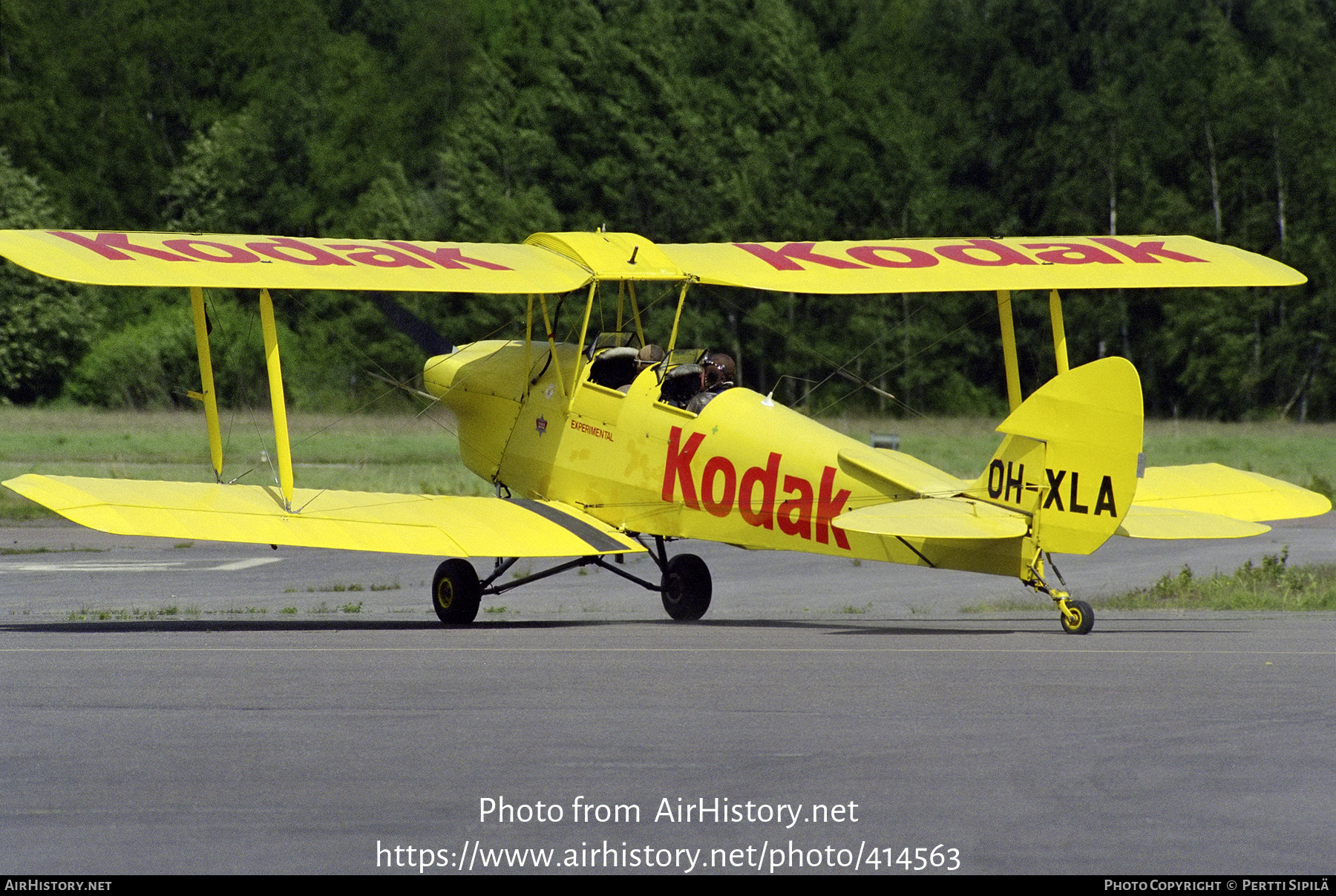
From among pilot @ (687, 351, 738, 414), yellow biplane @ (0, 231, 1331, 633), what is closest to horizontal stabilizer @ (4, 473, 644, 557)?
yellow biplane @ (0, 231, 1331, 633)

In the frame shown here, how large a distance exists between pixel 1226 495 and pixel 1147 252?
309 cm

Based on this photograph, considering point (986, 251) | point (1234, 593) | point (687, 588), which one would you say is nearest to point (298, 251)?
point (687, 588)

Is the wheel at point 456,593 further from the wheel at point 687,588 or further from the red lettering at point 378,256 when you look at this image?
the red lettering at point 378,256

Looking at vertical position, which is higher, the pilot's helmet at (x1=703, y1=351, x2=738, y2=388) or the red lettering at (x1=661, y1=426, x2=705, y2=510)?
the pilot's helmet at (x1=703, y1=351, x2=738, y2=388)

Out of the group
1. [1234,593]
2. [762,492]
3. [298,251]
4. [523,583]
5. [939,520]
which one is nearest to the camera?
[939,520]

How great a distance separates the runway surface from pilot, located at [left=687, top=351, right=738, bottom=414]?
5.87 feet

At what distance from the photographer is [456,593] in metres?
14.7

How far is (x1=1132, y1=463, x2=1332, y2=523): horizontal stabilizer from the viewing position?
13969mm

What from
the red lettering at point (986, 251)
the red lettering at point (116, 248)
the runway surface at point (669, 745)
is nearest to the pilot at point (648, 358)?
the runway surface at point (669, 745)

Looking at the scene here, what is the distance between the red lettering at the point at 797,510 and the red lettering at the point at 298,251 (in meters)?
3.87

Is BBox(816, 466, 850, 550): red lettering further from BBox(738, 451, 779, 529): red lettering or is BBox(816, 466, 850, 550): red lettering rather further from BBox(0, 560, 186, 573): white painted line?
BBox(0, 560, 186, 573): white painted line

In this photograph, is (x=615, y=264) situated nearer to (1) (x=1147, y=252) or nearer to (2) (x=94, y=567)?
(1) (x=1147, y=252)

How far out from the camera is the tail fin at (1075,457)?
1145 centimetres
